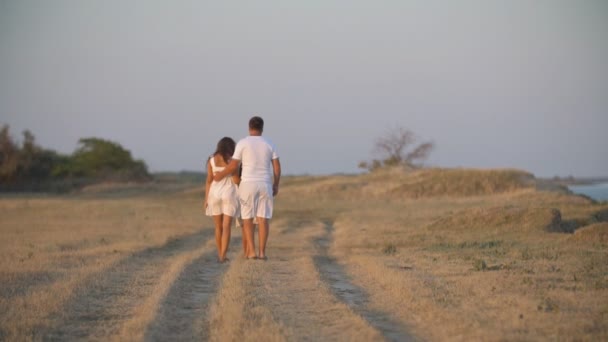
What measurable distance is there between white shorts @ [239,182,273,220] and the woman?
35cm

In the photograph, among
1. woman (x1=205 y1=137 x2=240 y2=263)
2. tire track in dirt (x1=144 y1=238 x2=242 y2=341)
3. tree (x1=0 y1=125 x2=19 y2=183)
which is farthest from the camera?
tree (x1=0 y1=125 x2=19 y2=183)

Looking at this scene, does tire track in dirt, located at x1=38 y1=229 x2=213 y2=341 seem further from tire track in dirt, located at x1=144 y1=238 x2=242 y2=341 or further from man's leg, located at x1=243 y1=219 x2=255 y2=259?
man's leg, located at x1=243 y1=219 x2=255 y2=259

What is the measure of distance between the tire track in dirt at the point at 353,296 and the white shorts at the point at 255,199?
1.18 m

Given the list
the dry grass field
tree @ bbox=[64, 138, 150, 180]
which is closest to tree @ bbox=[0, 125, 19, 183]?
tree @ bbox=[64, 138, 150, 180]

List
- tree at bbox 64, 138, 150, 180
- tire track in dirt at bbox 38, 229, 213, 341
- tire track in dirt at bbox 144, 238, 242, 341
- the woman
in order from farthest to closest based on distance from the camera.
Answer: tree at bbox 64, 138, 150, 180, the woman, tire track in dirt at bbox 38, 229, 213, 341, tire track in dirt at bbox 144, 238, 242, 341

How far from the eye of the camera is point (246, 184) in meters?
11.7

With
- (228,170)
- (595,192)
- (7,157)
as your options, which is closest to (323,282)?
(228,170)

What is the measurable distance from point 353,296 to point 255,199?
3917 mm

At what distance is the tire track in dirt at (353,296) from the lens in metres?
6.32

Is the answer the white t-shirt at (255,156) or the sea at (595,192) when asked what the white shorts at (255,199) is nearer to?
the white t-shirt at (255,156)

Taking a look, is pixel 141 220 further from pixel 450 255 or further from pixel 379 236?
pixel 450 255

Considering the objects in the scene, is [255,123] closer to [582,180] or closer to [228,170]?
[228,170]

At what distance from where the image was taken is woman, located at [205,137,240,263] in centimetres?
1209

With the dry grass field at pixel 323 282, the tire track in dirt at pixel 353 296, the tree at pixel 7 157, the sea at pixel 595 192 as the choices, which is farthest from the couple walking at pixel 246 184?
the tree at pixel 7 157
